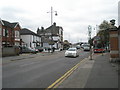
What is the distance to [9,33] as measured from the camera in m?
42.5

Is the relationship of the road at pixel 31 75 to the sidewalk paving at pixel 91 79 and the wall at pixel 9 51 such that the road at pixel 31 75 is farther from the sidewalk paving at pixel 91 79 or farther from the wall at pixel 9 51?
the wall at pixel 9 51

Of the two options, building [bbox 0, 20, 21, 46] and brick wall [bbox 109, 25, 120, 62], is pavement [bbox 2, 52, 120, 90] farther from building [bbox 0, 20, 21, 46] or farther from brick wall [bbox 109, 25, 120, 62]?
building [bbox 0, 20, 21, 46]

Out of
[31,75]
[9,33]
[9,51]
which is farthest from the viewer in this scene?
[9,33]

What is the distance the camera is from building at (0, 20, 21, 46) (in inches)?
1551

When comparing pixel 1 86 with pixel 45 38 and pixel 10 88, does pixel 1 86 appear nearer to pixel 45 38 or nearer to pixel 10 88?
pixel 10 88

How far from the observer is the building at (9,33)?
129 feet

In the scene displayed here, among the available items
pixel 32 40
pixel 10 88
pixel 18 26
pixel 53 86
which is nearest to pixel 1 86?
pixel 10 88

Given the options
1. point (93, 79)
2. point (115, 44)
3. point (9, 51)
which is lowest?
point (93, 79)

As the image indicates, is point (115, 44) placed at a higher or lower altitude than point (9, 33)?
lower

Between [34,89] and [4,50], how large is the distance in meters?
20.1

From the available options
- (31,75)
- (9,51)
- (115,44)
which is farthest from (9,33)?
(31,75)

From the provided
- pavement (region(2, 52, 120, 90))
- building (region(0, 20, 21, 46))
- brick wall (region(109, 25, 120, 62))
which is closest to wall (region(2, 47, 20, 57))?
building (region(0, 20, 21, 46))

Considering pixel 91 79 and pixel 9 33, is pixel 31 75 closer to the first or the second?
pixel 91 79

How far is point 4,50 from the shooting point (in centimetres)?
2555
